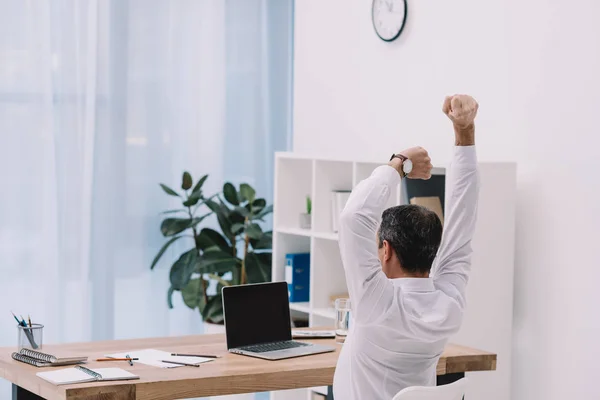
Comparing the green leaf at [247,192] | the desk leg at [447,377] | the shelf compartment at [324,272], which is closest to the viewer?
the desk leg at [447,377]

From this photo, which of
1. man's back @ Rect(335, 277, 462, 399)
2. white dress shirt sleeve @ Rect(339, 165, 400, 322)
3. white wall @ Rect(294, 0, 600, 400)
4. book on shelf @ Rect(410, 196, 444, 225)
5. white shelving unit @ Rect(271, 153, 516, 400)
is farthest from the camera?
book on shelf @ Rect(410, 196, 444, 225)

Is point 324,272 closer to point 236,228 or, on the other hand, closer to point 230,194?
point 236,228

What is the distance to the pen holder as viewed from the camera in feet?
10.1

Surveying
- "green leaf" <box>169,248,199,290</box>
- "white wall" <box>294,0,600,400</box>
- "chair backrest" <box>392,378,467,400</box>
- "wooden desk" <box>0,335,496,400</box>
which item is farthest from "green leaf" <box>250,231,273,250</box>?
"chair backrest" <box>392,378,467,400</box>

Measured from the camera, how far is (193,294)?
17.2 feet

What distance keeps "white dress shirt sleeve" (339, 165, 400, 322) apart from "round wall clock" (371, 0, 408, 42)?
2.62 metres

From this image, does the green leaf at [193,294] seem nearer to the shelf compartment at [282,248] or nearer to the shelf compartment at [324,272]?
the shelf compartment at [282,248]

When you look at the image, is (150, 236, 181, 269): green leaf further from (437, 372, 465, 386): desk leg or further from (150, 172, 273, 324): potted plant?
(437, 372, 465, 386): desk leg

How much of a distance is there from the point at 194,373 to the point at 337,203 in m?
1.93

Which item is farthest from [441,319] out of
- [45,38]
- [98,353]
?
[45,38]

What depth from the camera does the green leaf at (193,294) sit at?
17.2 feet

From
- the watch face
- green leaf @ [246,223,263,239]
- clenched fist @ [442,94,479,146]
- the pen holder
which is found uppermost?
clenched fist @ [442,94,479,146]

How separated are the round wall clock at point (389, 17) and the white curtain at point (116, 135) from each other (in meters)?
1.08

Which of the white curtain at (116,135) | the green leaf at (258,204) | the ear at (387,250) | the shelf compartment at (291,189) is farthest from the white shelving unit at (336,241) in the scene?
the ear at (387,250)
